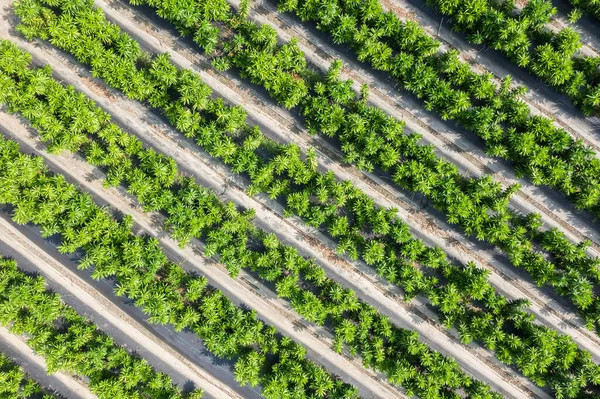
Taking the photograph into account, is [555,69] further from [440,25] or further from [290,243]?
[290,243]

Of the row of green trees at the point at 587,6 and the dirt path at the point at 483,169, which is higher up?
the row of green trees at the point at 587,6

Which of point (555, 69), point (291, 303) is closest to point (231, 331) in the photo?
point (291, 303)

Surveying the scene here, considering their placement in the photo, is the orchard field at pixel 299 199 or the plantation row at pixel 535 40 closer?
the plantation row at pixel 535 40

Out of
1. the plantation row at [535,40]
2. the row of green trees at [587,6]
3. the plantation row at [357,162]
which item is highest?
the row of green trees at [587,6]

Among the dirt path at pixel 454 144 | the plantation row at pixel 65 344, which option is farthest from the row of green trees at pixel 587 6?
the plantation row at pixel 65 344

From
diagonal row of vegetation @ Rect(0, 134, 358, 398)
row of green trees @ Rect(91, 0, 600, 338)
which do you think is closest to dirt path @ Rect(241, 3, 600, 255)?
row of green trees @ Rect(91, 0, 600, 338)

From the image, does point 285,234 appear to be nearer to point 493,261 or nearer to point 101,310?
point 101,310

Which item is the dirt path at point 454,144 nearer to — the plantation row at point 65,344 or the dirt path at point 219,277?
the dirt path at point 219,277

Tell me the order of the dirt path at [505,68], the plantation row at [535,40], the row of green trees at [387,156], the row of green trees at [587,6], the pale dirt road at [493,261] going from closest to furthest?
the plantation row at [535,40] → the row of green trees at [587,6] → the row of green trees at [387,156] → the dirt path at [505,68] → the pale dirt road at [493,261]
